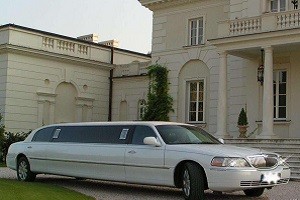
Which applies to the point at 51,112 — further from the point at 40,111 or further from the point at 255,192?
the point at 255,192

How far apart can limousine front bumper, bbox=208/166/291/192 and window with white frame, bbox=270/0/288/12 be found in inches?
520

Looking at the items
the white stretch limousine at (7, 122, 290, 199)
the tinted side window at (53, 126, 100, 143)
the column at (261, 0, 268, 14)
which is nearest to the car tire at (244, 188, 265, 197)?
the white stretch limousine at (7, 122, 290, 199)

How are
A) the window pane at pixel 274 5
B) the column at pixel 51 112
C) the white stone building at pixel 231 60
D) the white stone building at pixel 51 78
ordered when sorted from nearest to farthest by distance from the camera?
the white stone building at pixel 231 60, the window pane at pixel 274 5, the white stone building at pixel 51 78, the column at pixel 51 112

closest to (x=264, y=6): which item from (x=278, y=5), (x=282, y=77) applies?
(x=278, y=5)

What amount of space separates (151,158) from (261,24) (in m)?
10.8

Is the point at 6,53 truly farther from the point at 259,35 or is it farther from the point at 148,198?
the point at 148,198

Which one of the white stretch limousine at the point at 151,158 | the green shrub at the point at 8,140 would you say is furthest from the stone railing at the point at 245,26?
the green shrub at the point at 8,140

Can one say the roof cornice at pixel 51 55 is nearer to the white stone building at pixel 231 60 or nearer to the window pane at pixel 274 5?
the white stone building at pixel 231 60

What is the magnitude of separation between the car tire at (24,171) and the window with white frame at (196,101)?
11.9 metres

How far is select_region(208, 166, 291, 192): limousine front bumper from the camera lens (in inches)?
379

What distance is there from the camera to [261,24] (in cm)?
1997

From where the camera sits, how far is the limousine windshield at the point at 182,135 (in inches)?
437

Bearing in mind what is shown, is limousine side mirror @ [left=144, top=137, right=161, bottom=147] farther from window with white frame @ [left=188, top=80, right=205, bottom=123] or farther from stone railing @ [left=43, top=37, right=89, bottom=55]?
stone railing @ [left=43, top=37, right=89, bottom=55]

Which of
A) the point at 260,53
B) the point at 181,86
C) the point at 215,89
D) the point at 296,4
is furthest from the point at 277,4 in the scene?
the point at 181,86
